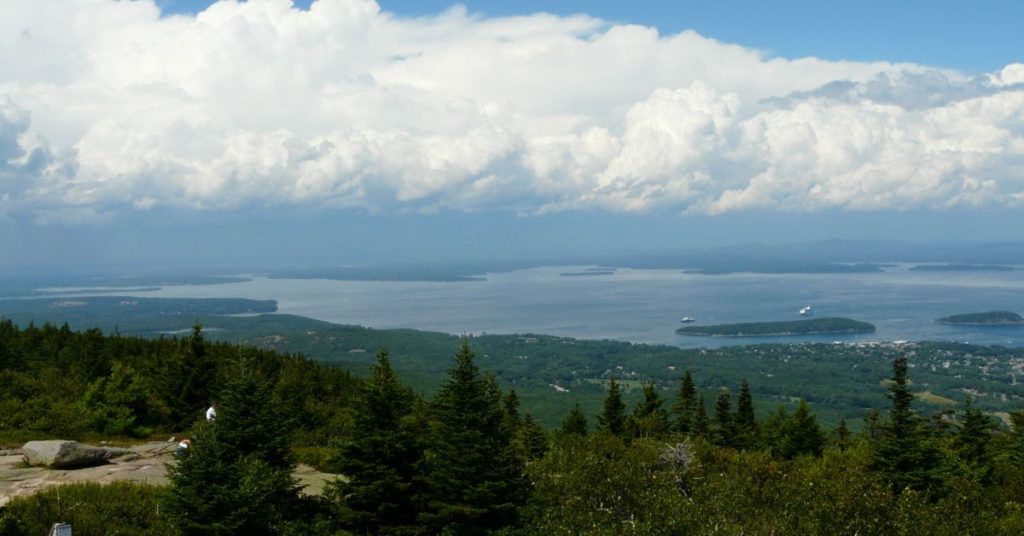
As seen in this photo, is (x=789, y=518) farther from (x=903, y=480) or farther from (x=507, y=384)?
(x=507, y=384)

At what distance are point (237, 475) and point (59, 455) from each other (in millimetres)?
10659

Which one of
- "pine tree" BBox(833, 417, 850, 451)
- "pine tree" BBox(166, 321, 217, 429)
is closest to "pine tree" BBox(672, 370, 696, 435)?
"pine tree" BBox(833, 417, 850, 451)

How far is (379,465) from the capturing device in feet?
68.1

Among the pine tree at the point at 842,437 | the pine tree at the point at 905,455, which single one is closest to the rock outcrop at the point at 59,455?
the pine tree at the point at 905,455

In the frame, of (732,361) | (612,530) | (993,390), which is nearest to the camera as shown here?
(612,530)

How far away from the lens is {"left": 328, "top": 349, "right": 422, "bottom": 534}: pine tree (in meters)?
20.6

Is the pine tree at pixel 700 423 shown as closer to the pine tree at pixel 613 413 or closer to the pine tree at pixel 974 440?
the pine tree at pixel 613 413

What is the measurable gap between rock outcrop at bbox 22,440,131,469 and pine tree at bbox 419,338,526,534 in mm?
12929

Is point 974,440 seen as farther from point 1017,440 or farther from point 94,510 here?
point 94,510

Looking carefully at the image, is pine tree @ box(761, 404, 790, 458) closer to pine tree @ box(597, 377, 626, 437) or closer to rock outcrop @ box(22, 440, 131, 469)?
pine tree @ box(597, 377, 626, 437)

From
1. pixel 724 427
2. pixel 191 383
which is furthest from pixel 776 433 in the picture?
pixel 191 383

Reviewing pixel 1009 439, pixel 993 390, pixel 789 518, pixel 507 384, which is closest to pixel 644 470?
pixel 789 518

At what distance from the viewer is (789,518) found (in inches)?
770

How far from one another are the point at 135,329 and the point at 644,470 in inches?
8181
